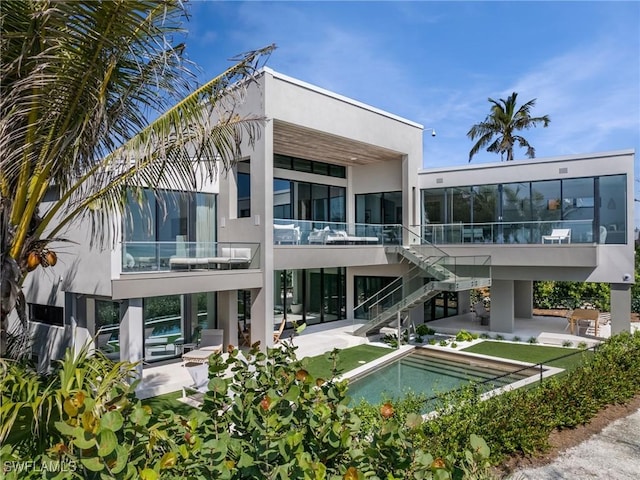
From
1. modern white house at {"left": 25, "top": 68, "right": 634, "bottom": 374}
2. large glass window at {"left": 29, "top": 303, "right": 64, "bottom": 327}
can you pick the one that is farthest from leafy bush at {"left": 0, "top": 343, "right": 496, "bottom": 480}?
large glass window at {"left": 29, "top": 303, "right": 64, "bottom": 327}

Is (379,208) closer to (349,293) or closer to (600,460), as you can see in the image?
(349,293)

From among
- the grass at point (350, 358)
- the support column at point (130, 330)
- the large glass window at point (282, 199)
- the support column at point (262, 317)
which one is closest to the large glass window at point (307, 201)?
the large glass window at point (282, 199)

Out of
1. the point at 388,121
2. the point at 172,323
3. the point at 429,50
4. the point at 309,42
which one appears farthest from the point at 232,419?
the point at 388,121

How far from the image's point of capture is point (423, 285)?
17469 mm

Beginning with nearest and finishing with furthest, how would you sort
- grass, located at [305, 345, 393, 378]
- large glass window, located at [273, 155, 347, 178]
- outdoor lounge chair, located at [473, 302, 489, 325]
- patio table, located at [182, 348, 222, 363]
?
grass, located at [305, 345, 393, 378], patio table, located at [182, 348, 222, 363], large glass window, located at [273, 155, 347, 178], outdoor lounge chair, located at [473, 302, 489, 325]

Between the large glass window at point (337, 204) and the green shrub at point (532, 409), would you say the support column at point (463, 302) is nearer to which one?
the large glass window at point (337, 204)

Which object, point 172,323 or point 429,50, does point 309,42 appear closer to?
point 429,50

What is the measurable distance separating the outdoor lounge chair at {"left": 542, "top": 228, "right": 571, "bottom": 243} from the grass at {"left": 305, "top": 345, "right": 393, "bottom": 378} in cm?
789

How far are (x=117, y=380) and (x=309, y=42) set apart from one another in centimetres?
937

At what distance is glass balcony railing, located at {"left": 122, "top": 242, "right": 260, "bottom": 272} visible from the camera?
11883mm

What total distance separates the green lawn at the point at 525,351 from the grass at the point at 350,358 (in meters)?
3.46

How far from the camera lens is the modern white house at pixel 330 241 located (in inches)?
511

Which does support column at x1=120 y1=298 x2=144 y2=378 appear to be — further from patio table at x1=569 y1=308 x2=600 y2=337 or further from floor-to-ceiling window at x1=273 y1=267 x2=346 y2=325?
patio table at x1=569 y1=308 x2=600 y2=337

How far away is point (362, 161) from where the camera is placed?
876 inches
